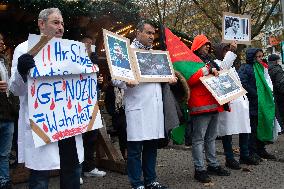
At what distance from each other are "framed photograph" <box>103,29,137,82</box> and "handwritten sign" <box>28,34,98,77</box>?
388 millimetres

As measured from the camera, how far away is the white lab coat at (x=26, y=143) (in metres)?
3.46

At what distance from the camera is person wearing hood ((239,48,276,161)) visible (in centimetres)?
669

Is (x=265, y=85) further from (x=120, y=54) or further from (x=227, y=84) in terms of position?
(x=120, y=54)

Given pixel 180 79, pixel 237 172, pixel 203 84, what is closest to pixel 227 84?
pixel 203 84

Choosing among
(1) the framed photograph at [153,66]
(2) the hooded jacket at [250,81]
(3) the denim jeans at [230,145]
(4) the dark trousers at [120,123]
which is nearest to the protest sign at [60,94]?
(1) the framed photograph at [153,66]

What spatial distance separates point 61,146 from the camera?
3684 mm

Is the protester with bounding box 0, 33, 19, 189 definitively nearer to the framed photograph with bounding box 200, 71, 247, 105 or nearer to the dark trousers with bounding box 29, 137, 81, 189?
the dark trousers with bounding box 29, 137, 81, 189

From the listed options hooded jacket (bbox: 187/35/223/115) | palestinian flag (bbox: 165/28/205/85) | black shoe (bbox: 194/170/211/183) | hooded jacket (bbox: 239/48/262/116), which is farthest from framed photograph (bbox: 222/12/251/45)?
black shoe (bbox: 194/170/211/183)

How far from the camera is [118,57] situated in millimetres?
4453

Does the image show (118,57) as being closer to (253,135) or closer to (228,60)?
(228,60)

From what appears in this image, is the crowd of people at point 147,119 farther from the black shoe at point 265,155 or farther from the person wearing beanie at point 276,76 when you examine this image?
the person wearing beanie at point 276,76

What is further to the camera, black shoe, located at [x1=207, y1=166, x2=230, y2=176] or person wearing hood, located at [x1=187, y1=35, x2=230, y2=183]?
black shoe, located at [x1=207, y1=166, x2=230, y2=176]

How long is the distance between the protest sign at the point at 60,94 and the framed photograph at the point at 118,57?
368 millimetres

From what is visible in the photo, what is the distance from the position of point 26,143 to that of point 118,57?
1.41 metres
